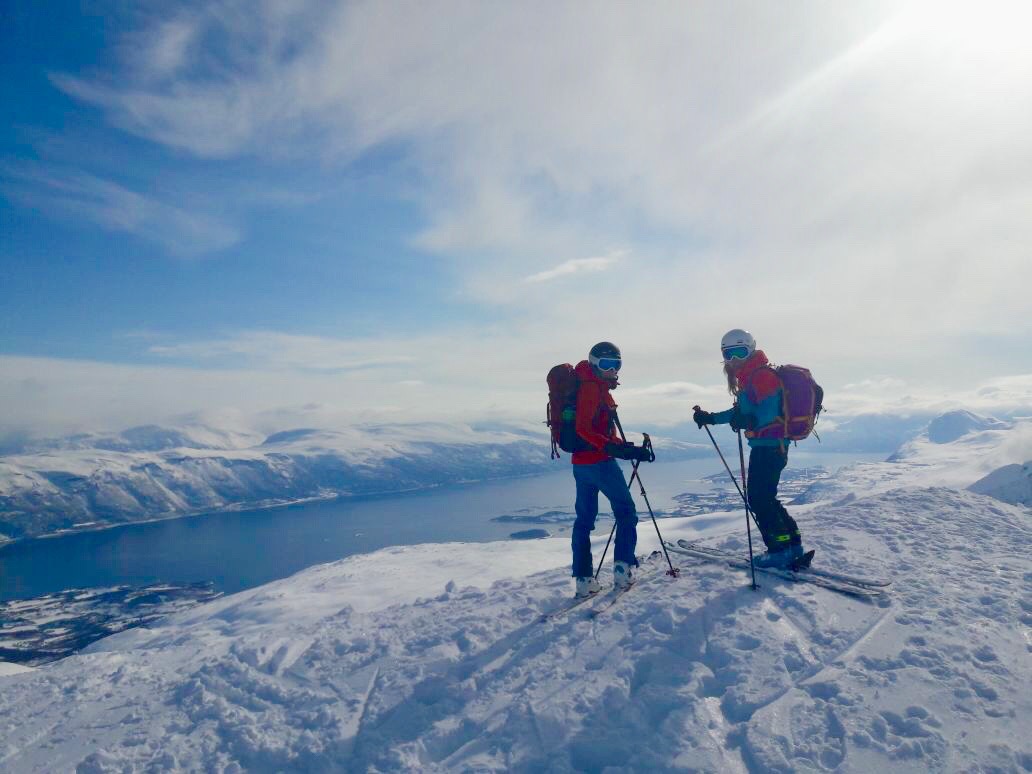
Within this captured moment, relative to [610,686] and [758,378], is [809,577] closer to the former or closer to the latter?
[758,378]

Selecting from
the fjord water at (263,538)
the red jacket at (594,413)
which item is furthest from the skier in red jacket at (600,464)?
the fjord water at (263,538)

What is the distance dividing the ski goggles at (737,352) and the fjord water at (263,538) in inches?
2948

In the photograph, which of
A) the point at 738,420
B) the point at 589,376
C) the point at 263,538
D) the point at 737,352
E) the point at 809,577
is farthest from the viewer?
the point at 263,538

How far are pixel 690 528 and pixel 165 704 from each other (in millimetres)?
31230

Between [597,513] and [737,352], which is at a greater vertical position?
[737,352]

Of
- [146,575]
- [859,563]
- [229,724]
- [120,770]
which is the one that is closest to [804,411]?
[859,563]

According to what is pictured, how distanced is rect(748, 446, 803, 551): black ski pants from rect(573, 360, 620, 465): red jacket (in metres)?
2.22

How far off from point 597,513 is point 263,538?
121732 mm

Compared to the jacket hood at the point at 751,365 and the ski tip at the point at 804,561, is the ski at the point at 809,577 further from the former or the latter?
the jacket hood at the point at 751,365

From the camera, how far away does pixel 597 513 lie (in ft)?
25.8

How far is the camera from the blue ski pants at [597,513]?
307 inches

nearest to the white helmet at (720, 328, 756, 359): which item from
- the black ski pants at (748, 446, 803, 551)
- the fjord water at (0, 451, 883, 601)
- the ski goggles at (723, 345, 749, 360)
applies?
the ski goggles at (723, 345, 749, 360)

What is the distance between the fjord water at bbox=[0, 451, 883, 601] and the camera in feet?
282

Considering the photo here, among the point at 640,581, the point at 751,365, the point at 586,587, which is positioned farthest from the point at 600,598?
the point at 751,365
